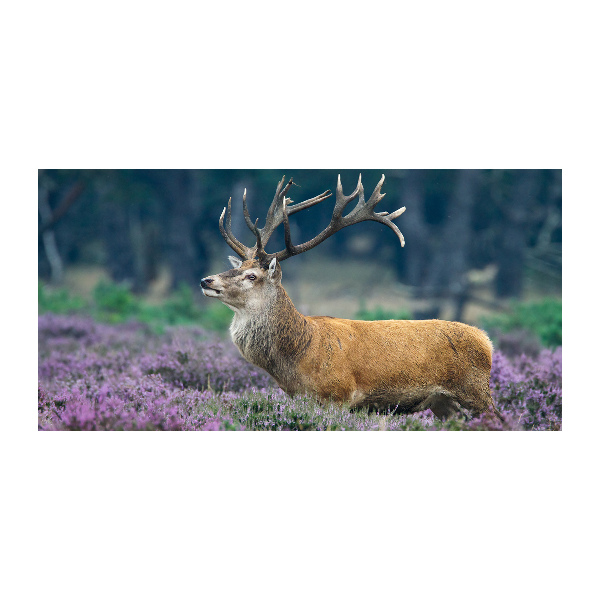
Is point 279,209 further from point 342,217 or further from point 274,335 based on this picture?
point 274,335

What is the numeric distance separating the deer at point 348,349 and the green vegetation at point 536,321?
18.0 ft

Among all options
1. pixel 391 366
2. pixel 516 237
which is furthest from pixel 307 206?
pixel 516 237

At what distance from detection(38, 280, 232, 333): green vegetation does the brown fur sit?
720cm

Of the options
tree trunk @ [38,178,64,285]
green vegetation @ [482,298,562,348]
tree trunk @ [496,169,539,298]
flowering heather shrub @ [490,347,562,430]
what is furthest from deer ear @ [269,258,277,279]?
tree trunk @ [38,178,64,285]

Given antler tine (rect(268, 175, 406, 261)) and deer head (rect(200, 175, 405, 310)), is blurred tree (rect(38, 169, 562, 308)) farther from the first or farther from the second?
deer head (rect(200, 175, 405, 310))

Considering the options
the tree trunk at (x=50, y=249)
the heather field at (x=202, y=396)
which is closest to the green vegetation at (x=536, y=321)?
the heather field at (x=202, y=396)

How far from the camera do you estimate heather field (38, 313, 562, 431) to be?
19.2ft

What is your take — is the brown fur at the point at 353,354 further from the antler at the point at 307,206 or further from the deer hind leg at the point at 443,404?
the antler at the point at 307,206

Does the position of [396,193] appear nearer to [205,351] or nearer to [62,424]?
[205,351]

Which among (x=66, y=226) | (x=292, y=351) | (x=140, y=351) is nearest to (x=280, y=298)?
(x=292, y=351)

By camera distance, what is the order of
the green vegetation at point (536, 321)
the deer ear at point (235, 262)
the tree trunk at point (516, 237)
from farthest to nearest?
the tree trunk at point (516, 237)
the green vegetation at point (536, 321)
the deer ear at point (235, 262)

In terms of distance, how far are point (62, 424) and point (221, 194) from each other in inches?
778

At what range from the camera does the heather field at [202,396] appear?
585 cm

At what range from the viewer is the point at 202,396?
6609 mm
